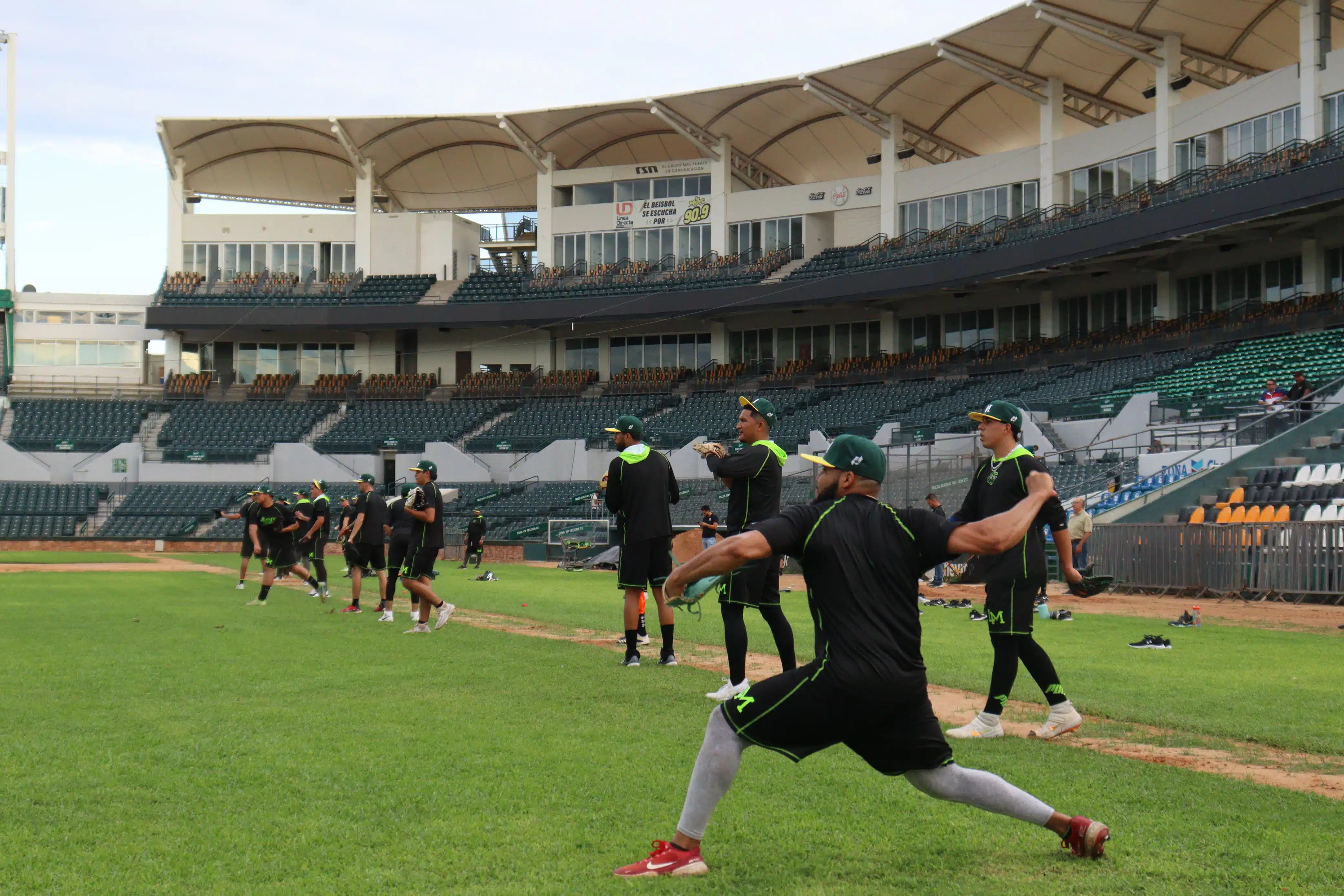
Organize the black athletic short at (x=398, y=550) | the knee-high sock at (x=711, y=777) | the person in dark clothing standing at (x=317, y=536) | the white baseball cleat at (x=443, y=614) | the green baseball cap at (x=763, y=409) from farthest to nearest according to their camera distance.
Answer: the person in dark clothing standing at (x=317, y=536), the black athletic short at (x=398, y=550), the white baseball cleat at (x=443, y=614), the green baseball cap at (x=763, y=409), the knee-high sock at (x=711, y=777)

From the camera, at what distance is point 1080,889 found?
4.56 m

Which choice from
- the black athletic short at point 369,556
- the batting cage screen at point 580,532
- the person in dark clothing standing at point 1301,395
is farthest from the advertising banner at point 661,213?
the black athletic short at point 369,556

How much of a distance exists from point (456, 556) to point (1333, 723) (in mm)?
35892

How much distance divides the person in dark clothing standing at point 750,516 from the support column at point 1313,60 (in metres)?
34.6

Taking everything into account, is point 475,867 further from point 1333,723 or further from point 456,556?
point 456,556

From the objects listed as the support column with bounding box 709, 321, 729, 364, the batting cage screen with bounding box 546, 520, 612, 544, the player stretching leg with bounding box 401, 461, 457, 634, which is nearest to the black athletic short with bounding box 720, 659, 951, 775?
the player stretching leg with bounding box 401, 461, 457, 634

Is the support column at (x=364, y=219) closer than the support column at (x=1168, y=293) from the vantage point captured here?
No

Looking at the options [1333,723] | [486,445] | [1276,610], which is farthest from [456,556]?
[1333,723]

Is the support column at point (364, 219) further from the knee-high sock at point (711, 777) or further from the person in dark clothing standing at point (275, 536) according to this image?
the knee-high sock at point (711, 777)

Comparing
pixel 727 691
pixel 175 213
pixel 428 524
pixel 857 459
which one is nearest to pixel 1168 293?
pixel 428 524

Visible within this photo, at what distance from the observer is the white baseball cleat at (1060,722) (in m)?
7.64

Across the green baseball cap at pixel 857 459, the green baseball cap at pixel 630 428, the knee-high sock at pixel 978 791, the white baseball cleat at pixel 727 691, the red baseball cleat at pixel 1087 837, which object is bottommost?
the white baseball cleat at pixel 727 691

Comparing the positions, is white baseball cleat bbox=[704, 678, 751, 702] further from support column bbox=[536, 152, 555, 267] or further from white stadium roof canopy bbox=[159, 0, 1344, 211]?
support column bbox=[536, 152, 555, 267]

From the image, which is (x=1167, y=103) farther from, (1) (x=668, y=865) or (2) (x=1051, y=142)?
(1) (x=668, y=865)
